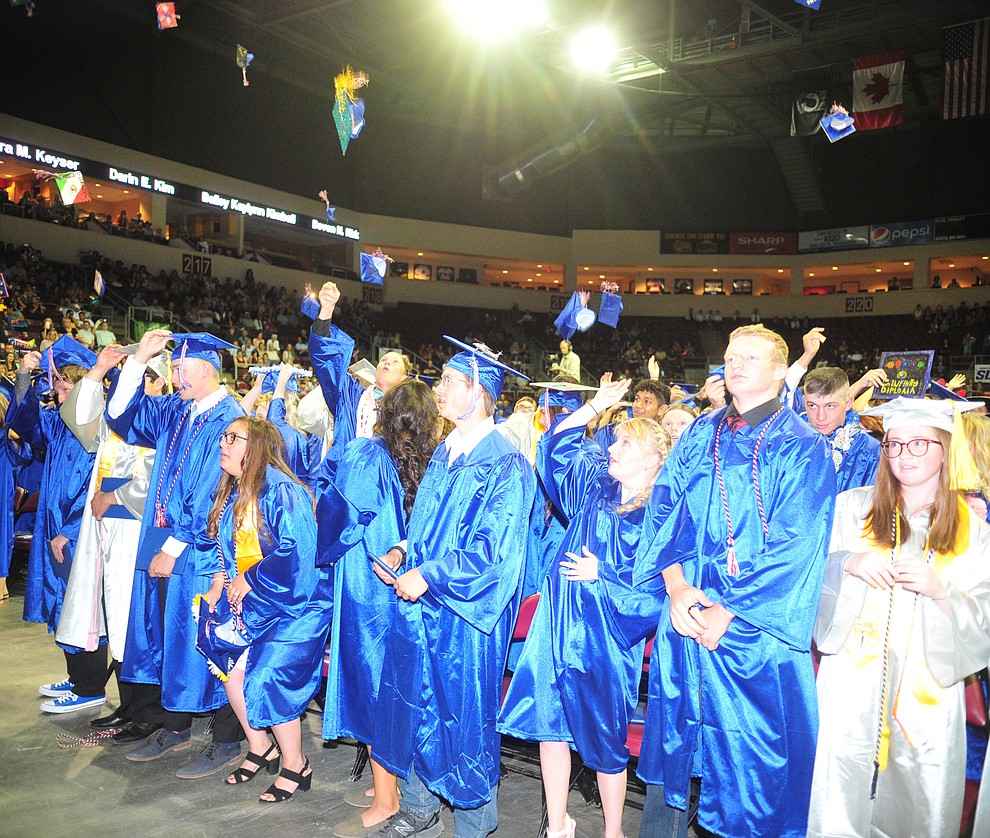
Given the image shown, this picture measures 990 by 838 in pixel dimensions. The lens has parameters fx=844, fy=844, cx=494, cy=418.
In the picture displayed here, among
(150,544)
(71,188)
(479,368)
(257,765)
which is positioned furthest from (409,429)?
(71,188)

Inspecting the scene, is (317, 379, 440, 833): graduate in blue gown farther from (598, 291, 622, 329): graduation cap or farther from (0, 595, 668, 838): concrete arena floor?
(598, 291, 622, 329): graduation cap

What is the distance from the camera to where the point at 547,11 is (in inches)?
743

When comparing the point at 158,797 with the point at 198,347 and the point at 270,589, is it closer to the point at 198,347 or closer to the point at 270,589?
the point at 270,589

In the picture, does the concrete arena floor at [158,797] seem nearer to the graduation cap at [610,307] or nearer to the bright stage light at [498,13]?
the graduation cap at [610,307]

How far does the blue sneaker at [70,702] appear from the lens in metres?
4.91

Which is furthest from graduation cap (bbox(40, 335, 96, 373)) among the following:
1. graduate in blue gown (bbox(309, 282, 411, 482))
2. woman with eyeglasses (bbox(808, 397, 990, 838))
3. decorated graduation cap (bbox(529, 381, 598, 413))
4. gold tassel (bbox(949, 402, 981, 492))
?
gold tassel (bbox(949, 402, 981, 492))

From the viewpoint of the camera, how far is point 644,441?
3.43 metres

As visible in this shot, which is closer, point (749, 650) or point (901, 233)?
point (749, 650)

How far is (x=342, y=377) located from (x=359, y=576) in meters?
1.27

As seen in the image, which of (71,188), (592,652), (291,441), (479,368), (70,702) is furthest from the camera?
(71,188)

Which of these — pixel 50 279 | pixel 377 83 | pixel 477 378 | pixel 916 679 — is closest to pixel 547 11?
pixel 377 83

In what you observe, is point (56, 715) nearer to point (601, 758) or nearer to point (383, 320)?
point (601, 758)

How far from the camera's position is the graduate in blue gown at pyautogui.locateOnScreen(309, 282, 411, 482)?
174 inches

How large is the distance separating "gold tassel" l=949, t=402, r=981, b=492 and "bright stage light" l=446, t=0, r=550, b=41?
59.3 ft
